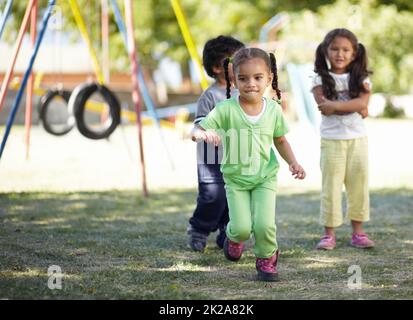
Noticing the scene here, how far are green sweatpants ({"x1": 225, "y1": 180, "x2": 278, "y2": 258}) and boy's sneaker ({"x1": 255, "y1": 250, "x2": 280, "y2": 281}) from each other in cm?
3

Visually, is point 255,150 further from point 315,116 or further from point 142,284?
point 315,116

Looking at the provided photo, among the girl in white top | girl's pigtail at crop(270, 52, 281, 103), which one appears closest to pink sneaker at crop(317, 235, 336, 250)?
the girl in white top

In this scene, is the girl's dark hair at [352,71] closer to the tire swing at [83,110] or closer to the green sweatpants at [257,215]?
the green sweatpants at [257,215]

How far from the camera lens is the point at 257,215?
14.9 ft

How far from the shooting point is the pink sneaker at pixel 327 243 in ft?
18.5

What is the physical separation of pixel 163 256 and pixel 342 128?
1.66m

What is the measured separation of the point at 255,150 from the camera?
463 centimetres

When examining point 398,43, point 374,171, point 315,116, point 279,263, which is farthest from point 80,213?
point 398,43

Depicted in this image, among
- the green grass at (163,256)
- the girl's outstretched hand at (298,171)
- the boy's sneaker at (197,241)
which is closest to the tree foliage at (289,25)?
the green grass at (163,256)

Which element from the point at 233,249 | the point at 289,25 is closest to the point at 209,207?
the point at 233,249

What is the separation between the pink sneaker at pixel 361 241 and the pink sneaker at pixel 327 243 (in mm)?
149

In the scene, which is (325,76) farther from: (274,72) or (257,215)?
(257,215)

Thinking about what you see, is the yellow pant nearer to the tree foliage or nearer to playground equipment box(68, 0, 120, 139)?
playground equipment box(68, 0, 120, 139)
